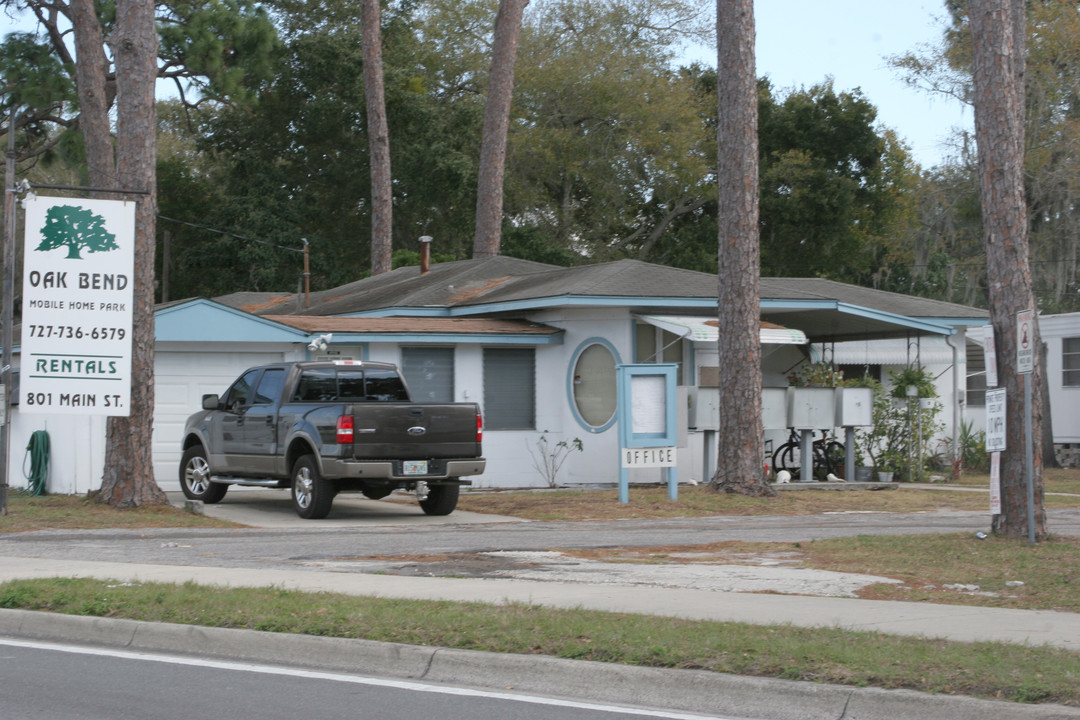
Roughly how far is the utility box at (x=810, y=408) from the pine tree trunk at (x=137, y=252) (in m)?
10.8

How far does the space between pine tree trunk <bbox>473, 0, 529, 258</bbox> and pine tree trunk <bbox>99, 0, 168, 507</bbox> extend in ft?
56.6

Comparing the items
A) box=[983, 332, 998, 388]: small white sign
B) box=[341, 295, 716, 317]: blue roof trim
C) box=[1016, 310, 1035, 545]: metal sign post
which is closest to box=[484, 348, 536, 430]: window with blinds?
box=[341, 295, 716, 317]: blue roof trim

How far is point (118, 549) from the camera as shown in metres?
13.7

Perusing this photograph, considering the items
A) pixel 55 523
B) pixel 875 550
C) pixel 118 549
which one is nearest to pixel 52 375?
pixel 55 523

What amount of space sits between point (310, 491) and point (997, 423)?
332 inches

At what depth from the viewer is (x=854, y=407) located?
23094mm

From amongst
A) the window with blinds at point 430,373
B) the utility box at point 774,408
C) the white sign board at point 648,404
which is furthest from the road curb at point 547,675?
Answer: the utility box at point 774,408

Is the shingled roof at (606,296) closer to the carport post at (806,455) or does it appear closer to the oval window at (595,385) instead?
the oval window at (595,385)

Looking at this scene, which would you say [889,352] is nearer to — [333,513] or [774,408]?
[774,408]

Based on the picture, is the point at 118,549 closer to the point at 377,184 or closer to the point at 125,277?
the point at 125,277

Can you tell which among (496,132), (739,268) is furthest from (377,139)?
(739,268)

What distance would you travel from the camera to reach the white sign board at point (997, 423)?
44.9 feet

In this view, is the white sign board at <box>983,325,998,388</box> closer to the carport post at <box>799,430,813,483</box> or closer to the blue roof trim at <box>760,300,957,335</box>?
the blue roof trim at <box>760,300,957,335</box>

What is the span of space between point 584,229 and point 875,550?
38330 mm
